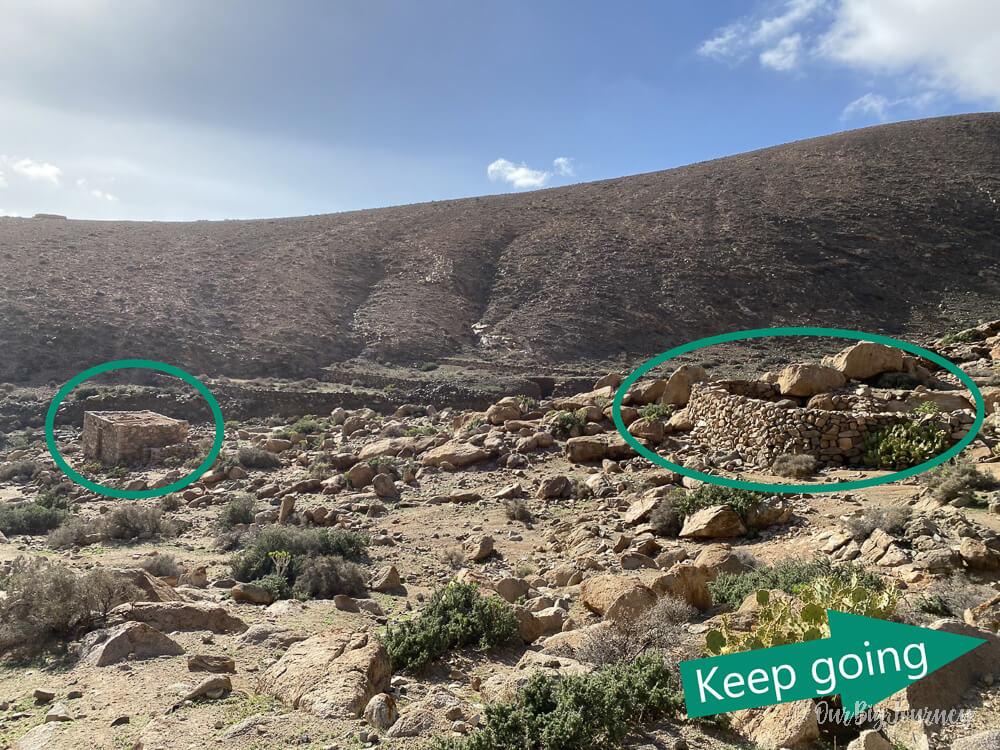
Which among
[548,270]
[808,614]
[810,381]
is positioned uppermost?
[548,270]

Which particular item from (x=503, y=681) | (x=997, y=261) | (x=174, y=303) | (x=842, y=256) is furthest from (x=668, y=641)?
(x=997, y=261)

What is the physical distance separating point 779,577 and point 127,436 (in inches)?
646

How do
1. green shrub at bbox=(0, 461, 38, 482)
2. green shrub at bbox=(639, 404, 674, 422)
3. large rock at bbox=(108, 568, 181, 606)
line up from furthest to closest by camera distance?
green shrub at bbox=(0, 461, 38, 482), green shrub at bbox=(639, 404, 674, 422), large rock at bbox=(108, 568, 181, 606)

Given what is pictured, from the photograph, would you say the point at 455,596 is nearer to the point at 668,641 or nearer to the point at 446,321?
the point at 668,641

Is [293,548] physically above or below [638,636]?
below

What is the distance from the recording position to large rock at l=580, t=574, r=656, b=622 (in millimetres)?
5754

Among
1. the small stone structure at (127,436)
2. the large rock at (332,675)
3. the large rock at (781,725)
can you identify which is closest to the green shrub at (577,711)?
the large rock at (781,725)

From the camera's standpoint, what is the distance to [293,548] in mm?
9039

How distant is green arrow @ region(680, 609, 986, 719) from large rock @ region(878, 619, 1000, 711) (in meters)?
0.04

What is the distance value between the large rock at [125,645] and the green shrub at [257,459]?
1087 centimetres

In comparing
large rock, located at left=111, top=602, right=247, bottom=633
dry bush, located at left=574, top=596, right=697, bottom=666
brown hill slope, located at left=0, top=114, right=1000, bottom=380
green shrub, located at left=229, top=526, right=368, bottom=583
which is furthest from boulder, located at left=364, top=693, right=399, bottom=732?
brown hill slope, located at left=0, top=114, right=1000, bottom=380

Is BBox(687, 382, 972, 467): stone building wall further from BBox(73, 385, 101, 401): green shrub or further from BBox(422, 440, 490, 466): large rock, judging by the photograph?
BBox(73, 385, 101, 401): green shrub

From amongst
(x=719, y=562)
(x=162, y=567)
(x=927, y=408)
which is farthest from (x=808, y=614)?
(x=927, y=408)

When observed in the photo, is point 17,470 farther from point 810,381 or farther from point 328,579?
point 810,381
